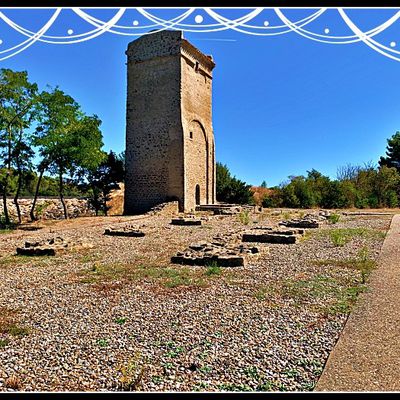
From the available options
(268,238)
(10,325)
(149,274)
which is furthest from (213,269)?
(268,238)

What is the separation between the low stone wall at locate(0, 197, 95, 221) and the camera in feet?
64.2

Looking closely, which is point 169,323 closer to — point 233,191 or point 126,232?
point 126,232

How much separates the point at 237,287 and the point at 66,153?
1210cm

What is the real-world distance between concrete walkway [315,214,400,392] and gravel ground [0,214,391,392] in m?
0.12

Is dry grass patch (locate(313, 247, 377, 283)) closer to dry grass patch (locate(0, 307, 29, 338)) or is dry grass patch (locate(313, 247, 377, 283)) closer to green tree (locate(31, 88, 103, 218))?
dry grass patch (locate(0, 307, 29, 338))

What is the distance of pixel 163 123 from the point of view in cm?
2208

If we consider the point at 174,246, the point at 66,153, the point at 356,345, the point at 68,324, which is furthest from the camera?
the point at 66,153

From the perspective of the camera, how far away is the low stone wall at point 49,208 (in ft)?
64.2

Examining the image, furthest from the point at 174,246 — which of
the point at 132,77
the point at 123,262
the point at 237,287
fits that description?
the point at 132,77

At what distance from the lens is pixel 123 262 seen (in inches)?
301

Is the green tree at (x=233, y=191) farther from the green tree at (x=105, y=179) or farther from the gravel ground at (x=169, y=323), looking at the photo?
the gravel ground at (x=169, y=323)

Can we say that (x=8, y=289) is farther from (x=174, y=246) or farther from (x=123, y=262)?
(x=174, y=246)

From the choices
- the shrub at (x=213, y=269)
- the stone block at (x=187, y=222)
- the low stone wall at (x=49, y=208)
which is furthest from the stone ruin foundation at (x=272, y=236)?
the low stone wall at (x=49, y=208)

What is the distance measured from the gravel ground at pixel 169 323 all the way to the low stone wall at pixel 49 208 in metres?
12.9
